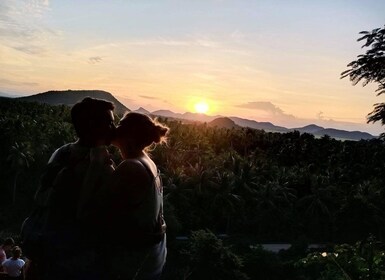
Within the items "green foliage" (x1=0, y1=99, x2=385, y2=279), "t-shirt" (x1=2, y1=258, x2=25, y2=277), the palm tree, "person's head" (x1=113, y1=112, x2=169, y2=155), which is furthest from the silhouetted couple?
the palm tree

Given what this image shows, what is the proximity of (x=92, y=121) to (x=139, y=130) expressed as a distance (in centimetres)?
28

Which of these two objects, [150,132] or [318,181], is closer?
[150,132]

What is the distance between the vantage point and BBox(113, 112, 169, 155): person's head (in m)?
2.92

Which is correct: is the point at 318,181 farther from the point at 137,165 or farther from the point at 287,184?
the point at 137,165

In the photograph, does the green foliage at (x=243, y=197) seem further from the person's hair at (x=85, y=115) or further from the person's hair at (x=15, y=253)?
the person's hair at (x=85, y=115)

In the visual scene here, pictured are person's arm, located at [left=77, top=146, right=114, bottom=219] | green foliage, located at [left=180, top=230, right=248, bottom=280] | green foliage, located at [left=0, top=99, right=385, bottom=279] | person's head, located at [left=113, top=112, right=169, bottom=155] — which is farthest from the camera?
green foliage, located at [left=0, top=99, right=385, bottom=279]

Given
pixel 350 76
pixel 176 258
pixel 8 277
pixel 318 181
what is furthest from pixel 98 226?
pixel 318 181

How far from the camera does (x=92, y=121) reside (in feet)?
9.21

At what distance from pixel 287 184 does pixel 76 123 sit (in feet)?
192

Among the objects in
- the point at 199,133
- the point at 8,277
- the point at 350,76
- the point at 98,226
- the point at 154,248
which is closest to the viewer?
the point at 98,226

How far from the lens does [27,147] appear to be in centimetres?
6069

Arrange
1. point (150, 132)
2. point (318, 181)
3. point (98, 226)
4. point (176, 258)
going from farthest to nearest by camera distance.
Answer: point (318, 181) < point (176, 258) < point (150, 132) < point (98, 226)

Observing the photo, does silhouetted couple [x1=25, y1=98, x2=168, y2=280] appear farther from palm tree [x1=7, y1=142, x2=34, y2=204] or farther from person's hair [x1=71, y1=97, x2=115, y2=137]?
palm tree [x1=7, y1=142, x2=34, y2=204]

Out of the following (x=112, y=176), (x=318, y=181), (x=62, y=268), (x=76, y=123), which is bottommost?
(x=318, y=181)
